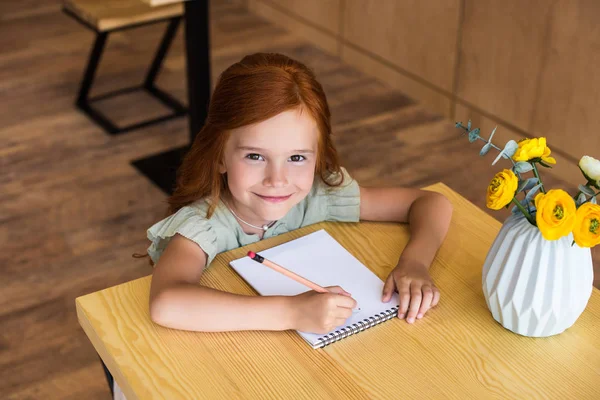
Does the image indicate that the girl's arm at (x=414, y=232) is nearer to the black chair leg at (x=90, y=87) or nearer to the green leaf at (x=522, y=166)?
the green leaf at (x=522, y=166)

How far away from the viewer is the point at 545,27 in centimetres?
300

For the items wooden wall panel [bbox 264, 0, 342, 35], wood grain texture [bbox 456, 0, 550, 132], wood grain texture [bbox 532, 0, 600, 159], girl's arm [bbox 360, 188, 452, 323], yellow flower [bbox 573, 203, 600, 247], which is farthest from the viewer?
wooden wall panel [bbox 264, 0, 342, 35]

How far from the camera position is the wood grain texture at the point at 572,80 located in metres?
2.85

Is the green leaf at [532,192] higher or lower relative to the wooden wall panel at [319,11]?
higher

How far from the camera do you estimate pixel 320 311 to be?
1.23 meters

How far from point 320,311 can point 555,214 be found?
38 cm

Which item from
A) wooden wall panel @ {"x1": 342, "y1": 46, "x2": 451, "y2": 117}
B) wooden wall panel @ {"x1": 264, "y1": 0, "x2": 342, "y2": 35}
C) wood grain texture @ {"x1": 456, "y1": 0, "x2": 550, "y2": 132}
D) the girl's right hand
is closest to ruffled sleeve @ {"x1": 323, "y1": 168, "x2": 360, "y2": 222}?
the girl's right hand

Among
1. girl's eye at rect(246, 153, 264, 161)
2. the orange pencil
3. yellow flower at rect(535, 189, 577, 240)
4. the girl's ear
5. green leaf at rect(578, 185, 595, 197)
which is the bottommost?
A: the orange pencil

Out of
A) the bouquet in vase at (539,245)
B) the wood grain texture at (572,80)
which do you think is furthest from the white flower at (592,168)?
the wood grain texture at (572,80)

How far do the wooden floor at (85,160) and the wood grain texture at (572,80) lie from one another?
21cm

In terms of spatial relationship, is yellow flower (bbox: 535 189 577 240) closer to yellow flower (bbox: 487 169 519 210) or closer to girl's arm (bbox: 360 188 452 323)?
yellow flower (bbox: 487 169 519 210)

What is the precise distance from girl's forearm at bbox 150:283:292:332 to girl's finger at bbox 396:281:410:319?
0.62ft

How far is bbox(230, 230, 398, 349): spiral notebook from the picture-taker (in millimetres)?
1289

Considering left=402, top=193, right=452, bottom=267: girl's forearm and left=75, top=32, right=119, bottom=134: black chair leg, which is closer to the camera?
left=402, top=193, right=452, bottom=267: girl's forearm
